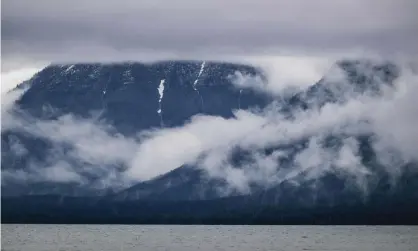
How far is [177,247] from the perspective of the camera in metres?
147

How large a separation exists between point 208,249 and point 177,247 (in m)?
5.43

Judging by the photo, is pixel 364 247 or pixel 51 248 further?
pixel 364 247

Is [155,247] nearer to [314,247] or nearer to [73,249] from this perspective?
[73,249]

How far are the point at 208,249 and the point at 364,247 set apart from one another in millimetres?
29464

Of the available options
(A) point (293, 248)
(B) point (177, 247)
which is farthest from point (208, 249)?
(A) point (293, 248)

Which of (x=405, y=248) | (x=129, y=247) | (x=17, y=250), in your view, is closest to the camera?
(x=17, y=250)

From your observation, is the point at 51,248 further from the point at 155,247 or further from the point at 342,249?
the point at 342,249

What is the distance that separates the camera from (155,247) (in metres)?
148

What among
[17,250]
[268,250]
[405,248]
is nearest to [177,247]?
[268,250]

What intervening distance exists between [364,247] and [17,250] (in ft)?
188

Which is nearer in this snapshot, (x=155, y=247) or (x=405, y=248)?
(x=155, y=247)

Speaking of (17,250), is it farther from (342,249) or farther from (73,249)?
(342,249)

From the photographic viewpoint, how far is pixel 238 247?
151750 mm

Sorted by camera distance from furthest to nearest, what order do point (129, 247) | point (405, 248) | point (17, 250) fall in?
point (405, 248), point (129, 247), point (17, 250)
